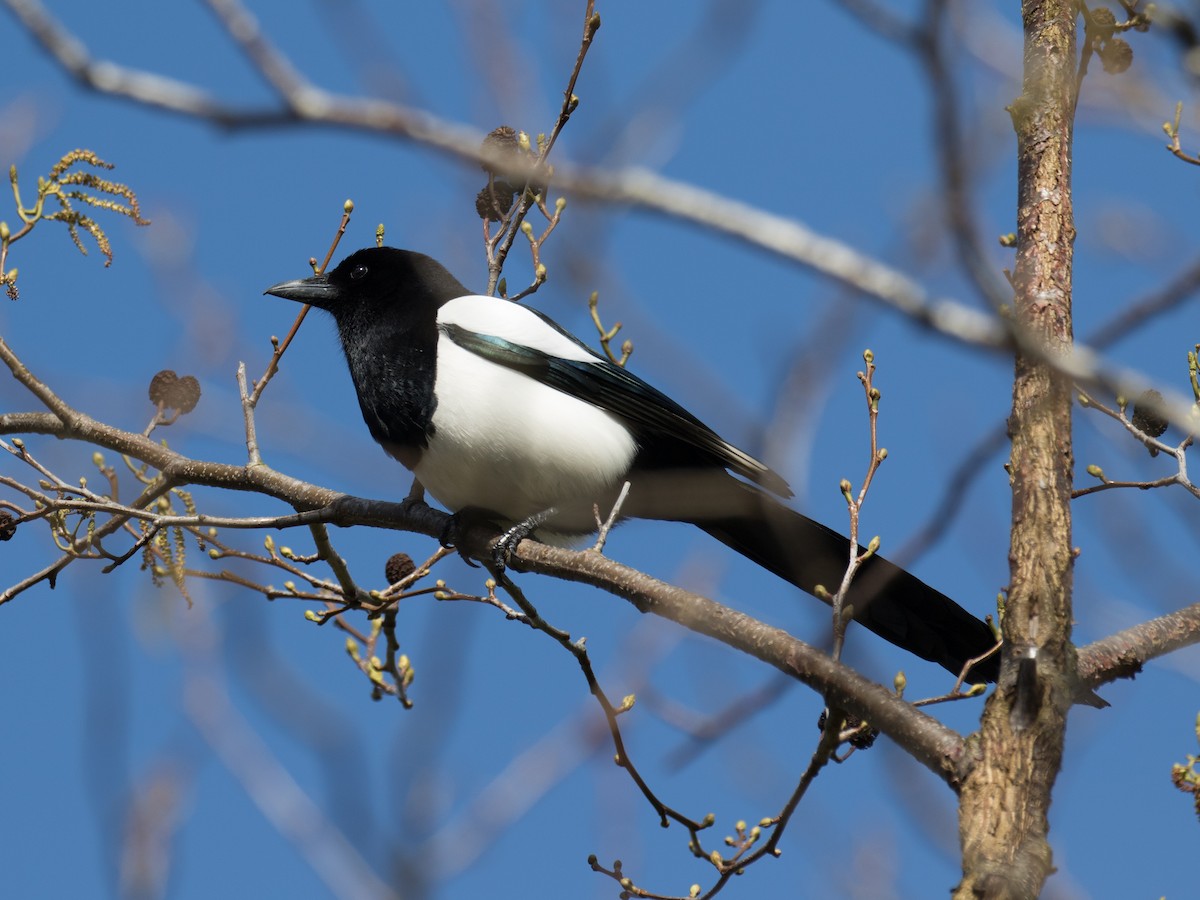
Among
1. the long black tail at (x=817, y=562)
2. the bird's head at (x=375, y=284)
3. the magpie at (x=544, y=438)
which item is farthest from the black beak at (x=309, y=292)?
the long black tail at (x=817, y=562)

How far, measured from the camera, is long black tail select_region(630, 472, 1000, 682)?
390 centimetres

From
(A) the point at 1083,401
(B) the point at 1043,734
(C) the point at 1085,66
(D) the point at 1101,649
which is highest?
(C) the point at 1085,66

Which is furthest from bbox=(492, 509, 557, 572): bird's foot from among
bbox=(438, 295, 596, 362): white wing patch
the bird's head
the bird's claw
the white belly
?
the bird's head

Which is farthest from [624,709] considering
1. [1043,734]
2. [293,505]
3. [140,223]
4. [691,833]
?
[140,223]

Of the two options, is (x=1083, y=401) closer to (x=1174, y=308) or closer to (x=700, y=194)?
(x=1174, y=308)

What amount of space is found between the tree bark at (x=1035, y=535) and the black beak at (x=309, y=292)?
2828 mm

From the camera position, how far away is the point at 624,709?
3.16 m

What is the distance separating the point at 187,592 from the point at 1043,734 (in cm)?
209

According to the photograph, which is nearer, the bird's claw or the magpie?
the bird's claw

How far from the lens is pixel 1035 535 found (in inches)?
110

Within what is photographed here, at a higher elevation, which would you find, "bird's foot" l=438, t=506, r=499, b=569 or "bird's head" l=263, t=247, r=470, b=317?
"bird's head" l=263, t=247, r=470, b=317

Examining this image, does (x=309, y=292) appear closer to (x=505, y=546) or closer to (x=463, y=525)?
(x=463, y=525)

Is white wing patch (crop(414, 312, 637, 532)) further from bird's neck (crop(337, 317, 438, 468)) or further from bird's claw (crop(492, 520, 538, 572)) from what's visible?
bird's claw (crop(492, 520, 538, 572))

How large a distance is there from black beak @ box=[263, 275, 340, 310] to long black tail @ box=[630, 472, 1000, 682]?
146 cm
